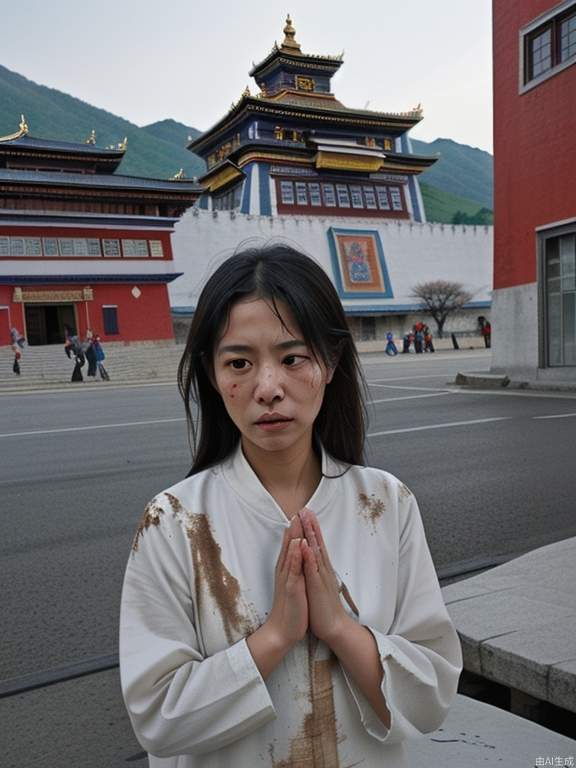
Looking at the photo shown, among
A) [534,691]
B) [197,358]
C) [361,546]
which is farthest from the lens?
[534,691]

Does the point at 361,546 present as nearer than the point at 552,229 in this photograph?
Yes

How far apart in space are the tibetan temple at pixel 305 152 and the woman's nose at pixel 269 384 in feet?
149

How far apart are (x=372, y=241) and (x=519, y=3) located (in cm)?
3187

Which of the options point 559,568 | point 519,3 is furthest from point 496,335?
point 559,568

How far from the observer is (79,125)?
145000mm

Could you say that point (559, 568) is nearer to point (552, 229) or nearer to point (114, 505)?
point (114, 505)

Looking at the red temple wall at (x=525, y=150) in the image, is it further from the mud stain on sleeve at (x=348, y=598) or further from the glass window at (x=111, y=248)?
the glass window at (x=111, y=248)

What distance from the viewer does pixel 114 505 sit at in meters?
5.76

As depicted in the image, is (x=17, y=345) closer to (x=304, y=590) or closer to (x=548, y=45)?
(x=548, y=45)

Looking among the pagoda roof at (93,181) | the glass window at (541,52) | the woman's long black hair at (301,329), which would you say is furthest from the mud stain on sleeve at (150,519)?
the pagoda roof at (93,181)

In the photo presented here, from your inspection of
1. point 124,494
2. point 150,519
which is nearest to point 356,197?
point 124,494

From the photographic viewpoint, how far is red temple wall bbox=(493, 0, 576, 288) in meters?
14.0

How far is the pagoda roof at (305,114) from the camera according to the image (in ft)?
153

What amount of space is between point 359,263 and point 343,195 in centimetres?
534
